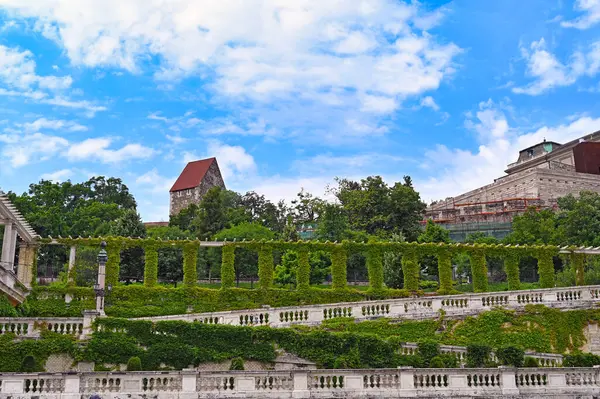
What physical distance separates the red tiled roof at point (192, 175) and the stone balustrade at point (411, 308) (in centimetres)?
8289

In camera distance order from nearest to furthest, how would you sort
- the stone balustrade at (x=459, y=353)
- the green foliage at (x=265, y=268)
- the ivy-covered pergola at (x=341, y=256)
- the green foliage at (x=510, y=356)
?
the green foliage at (x=510, y=356)
the stone balustrade at (x=459, y=353)
the ivy-covered pergola at (x=341, y=256)
the green foliage at (x=265, y=268)

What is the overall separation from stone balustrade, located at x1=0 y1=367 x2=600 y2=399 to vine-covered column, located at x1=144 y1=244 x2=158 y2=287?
18702 mm

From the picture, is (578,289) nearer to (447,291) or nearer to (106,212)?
(447,291)

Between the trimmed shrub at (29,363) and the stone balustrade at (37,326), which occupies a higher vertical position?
the stone balustrade at (37,326)

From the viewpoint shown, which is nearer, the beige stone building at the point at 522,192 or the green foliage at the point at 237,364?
the green foliage at the point at 237,364

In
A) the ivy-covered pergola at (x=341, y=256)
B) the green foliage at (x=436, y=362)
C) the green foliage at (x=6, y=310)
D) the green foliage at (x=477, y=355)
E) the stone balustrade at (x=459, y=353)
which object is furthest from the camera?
the ivy-covered pergola at (x=341, y=256)

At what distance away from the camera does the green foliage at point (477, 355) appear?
2172 cm

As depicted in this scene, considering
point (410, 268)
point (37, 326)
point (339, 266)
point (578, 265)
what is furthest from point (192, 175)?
point (37, 326)

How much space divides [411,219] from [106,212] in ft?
114

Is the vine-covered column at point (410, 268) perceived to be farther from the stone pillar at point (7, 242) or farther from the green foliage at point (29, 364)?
the stone pillar at point (7, 242)

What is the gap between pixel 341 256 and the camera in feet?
123

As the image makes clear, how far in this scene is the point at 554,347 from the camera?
1159 inches

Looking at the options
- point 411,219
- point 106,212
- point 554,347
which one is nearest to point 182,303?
point 554,347

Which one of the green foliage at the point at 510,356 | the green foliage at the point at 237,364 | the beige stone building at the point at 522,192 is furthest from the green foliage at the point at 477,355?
the beige stone building at the point at 522,192
